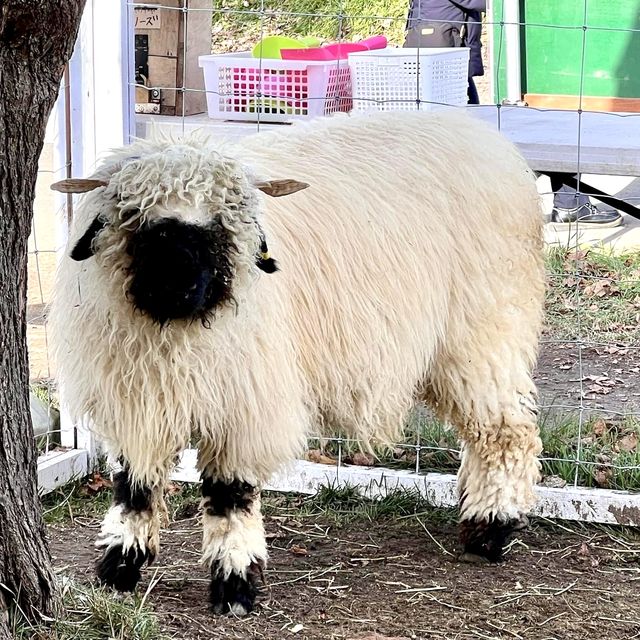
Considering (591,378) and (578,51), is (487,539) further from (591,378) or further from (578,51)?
(578,51)

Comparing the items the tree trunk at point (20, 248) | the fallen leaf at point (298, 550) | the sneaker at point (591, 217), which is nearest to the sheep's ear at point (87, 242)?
the tree trunk at point (20, 248)

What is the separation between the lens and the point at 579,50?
10.3 m

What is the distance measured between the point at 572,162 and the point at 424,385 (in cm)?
163

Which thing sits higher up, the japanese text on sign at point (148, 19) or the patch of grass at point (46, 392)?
the japanese text on sign at point (148, 19)

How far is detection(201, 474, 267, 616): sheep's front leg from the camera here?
351 cm

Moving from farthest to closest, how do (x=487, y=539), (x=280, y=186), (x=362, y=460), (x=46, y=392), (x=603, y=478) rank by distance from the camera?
1. (x=46, y=392)
2. (x=362, y=460)
3. (x=603, y=478)
4. (x=487, y=539)
5. (x=280, y=186)

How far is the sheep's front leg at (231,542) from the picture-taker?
351 cm

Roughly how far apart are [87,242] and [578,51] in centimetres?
806

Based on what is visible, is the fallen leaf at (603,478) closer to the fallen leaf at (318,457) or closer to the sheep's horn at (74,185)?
the fallen leaf at (318,457)

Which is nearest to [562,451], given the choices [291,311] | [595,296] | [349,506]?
[349,506]

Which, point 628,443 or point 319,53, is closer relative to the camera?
point 628,443

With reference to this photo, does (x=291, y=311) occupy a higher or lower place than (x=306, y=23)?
lower

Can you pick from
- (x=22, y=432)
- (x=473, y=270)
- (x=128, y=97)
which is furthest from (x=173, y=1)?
(x=22, y=432)

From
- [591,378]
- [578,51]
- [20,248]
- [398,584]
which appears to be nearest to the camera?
[20,248]
